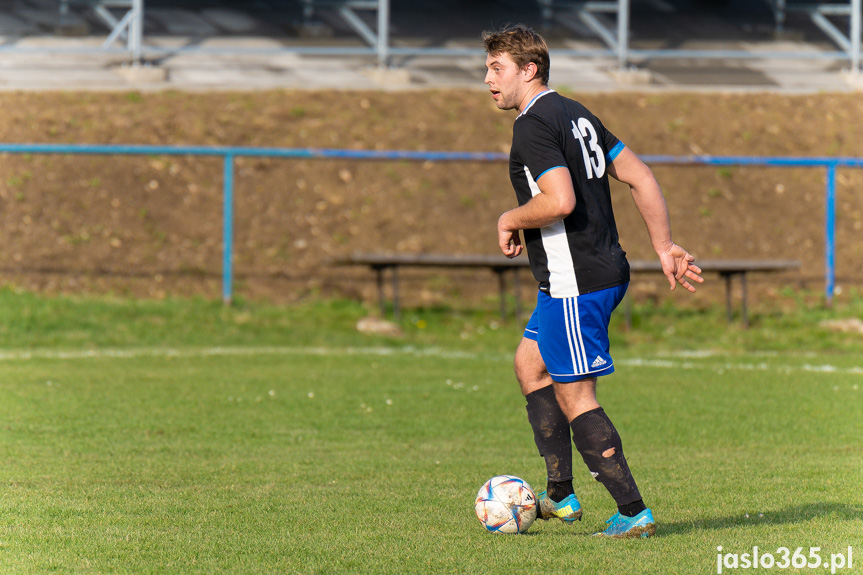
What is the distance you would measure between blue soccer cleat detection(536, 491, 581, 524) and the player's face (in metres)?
1.71

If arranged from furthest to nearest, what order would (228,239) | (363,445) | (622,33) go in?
(622,33) → (228,239) → (363,445)

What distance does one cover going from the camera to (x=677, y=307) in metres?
13.7

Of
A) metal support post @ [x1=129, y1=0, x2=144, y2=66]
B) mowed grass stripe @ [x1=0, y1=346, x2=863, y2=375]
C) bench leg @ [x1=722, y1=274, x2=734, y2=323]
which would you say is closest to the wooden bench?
bench leg @ [x1=722, y1=274, x2=734, y2=323]

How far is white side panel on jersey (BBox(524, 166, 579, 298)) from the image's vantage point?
160 inches

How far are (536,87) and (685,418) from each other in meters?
3.93

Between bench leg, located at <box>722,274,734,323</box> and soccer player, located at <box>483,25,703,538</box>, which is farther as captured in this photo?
bench leg, located at <box>722,274,734,323</box>

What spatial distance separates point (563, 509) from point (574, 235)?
3.97ft

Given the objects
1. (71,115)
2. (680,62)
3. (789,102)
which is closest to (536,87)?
(71,115)

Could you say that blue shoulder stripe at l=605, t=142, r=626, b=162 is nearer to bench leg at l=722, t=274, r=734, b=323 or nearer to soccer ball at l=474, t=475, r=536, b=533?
soccer ball at l=474, t=475, r=536, b=533

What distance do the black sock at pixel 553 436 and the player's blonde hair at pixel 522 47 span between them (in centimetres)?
139

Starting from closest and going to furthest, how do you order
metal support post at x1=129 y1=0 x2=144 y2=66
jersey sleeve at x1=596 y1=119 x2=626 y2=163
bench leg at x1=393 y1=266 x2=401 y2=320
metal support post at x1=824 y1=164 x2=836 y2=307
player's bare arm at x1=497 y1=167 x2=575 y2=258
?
player's bare arm at x1=497 y1=167 x2=575 y2=258 < jersey sleeve at x1=596 y1=119 x2=626 y2=163 < bench leg at x1=393 y1=266 x2=401 y2=320 < metal support post at x1=824 y1=164 x2=836 y2=307 < metal support post at x1=129 y1=0 x2=144 y2=66

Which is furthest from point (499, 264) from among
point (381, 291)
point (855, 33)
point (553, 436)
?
point (855, 33)

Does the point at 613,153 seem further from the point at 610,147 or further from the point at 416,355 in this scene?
the point at 416,355

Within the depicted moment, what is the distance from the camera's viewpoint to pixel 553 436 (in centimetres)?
448
